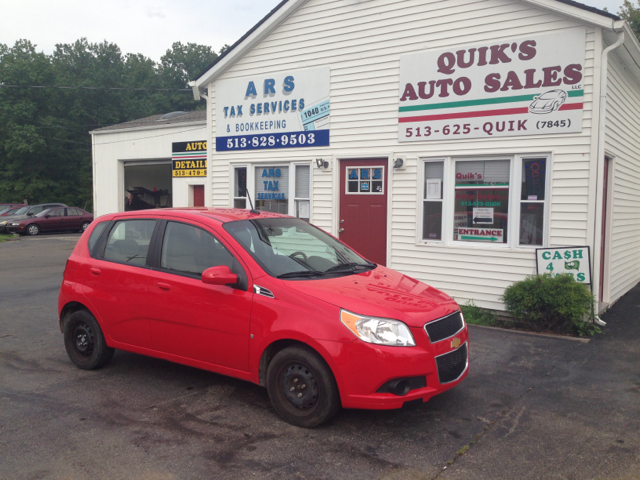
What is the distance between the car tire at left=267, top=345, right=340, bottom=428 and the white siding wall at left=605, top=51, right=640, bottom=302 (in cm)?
627

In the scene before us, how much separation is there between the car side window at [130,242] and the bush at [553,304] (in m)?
5.05

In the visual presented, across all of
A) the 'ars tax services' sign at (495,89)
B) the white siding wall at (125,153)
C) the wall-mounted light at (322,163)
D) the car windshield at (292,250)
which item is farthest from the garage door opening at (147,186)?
the car windshield at (292,250)

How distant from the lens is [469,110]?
848 centimetres

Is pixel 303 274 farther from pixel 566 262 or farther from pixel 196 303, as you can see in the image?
pixel 566 262

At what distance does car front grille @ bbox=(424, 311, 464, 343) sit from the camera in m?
4.18

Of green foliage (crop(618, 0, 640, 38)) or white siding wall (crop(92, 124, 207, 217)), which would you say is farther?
green foliage (crop(618, 0, 640, 38))

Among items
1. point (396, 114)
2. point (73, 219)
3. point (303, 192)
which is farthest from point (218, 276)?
point (73, 219)

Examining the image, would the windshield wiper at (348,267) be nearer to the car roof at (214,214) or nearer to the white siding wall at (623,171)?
the car roof at (214,214)

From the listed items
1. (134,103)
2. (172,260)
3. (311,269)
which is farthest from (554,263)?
(134,103)

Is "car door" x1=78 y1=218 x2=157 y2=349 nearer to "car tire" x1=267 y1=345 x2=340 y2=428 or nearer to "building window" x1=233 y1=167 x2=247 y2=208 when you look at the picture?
"car tire" x1=267 y1=345 x2=340 y2=428

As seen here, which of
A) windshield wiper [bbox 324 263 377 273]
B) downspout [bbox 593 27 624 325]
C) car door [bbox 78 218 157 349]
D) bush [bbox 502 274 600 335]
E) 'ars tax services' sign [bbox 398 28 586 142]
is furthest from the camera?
'ars tax services' sign [bbox 398 28 586 142]

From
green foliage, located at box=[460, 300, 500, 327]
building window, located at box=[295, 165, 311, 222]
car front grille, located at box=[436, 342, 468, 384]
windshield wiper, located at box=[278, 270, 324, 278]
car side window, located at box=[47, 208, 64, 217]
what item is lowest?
green foliage, located at box=[460, 300, 500, 327]

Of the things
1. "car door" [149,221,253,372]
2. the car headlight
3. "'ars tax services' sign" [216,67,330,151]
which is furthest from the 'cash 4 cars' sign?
"car door" [149,221,253,372]

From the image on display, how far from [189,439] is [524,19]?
24.2 feet
